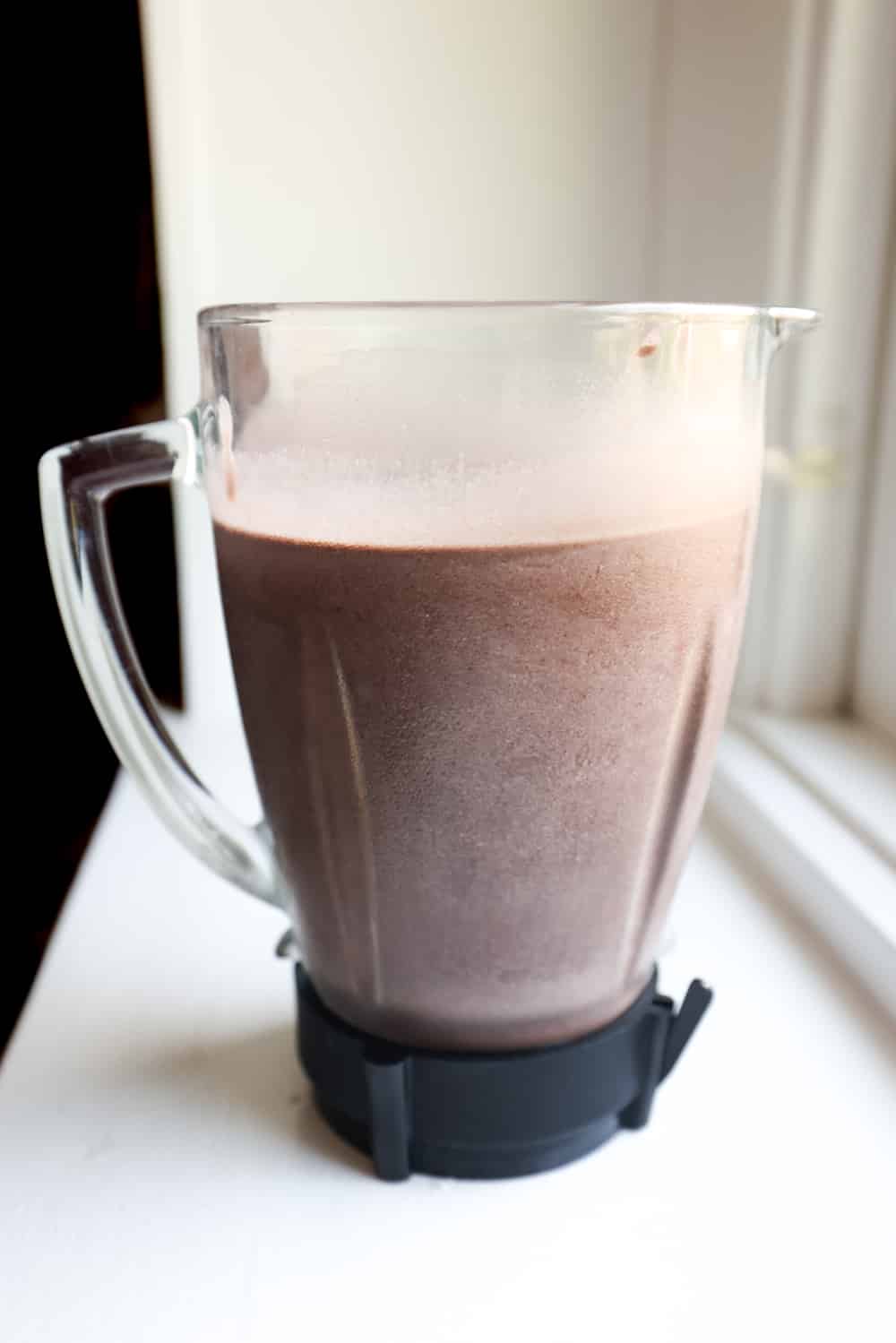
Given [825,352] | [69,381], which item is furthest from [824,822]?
[69,381]

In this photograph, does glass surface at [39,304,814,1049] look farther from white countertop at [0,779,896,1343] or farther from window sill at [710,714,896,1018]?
window sill at [710,714,896,1018]

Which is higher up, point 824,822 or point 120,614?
point 120,614

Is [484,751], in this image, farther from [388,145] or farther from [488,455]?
[388,145]

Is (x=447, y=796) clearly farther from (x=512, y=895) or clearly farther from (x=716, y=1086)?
(x=716, y=1086)

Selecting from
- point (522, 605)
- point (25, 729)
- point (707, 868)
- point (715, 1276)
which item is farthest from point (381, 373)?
point (25, 729)

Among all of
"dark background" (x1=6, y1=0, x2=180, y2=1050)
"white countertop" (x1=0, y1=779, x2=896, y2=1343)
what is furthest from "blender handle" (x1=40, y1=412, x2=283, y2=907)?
"dark background" (x1=6, y1=0, x2=180, y2=1050)
